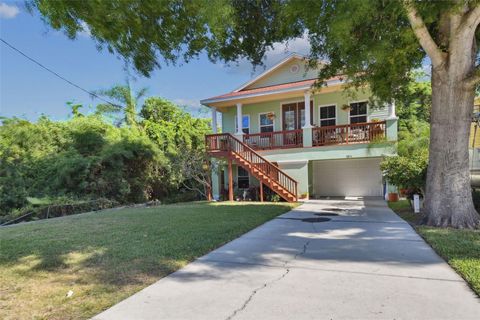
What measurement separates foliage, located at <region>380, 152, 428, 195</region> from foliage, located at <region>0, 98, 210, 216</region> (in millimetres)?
8582

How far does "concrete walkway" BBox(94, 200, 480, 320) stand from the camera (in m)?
3.03

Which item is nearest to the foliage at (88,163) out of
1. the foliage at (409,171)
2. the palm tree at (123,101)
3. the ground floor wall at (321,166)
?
the ground floor wall at (321,166)

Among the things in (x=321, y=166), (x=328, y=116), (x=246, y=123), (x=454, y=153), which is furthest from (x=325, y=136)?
(x=454, y=153)

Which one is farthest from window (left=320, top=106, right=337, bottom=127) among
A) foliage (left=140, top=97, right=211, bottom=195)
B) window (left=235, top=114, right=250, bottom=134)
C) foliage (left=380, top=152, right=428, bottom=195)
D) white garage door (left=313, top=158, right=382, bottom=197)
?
foliage (left=140, top=97, right=211, bottom=195)

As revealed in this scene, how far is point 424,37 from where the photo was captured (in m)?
6.66

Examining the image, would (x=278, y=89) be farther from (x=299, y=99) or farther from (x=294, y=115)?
(x=294, y=115)

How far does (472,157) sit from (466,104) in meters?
5.68

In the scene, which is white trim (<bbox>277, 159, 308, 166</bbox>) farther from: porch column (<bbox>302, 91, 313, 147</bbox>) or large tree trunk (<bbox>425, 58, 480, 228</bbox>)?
large tree trunk (<bbox>425, 58, 480, 228</bbox>)

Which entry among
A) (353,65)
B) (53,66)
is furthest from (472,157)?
(53,66)

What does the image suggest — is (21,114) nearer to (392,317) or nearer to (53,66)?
(53,66)

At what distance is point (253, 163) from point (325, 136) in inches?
132

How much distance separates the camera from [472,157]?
11281 millimetres

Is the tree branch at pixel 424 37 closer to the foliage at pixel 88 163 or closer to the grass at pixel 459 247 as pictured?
the grass at pixel 459 247

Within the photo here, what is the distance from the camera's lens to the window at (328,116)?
48.9ft
